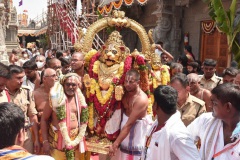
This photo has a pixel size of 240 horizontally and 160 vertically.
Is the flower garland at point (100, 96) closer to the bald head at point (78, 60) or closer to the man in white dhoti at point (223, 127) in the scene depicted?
the bald head at point (78, 60)

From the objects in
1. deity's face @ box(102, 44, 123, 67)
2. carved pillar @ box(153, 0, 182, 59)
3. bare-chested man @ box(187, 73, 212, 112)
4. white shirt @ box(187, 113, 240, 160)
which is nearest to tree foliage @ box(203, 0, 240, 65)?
bare-chested man @ box(187, 73, 212, 112)

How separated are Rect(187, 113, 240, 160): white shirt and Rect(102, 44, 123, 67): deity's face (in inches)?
77.9

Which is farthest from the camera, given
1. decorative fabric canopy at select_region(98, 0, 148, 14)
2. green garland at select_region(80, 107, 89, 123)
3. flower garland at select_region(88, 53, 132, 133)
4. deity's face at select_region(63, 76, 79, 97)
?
decorative fabric canopy at select_region(98, 0, 148, 14)

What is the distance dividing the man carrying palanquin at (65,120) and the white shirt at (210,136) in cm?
171

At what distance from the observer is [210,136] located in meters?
2.29

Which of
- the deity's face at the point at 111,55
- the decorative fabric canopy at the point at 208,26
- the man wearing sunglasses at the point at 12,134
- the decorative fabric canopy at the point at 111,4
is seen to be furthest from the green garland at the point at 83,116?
the decorative fabric canopy at the point at 111,4

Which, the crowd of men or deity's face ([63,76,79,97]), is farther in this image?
deity's face ([63,76,79,97])

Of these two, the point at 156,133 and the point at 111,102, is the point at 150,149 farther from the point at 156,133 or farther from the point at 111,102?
the point at 111,102

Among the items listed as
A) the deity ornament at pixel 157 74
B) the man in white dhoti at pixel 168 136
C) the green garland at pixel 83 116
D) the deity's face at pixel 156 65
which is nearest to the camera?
the man in white dhoti at pixel 168 136

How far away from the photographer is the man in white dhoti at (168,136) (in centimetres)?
225

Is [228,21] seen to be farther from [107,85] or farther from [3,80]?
[3,80]

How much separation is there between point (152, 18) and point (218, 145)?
12.5 m

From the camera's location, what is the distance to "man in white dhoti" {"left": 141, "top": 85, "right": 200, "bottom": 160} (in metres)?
2.25

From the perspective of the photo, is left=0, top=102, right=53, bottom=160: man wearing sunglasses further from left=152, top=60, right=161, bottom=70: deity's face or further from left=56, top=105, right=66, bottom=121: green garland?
left=152, top=60, right=161, bottom=70: deity's face
